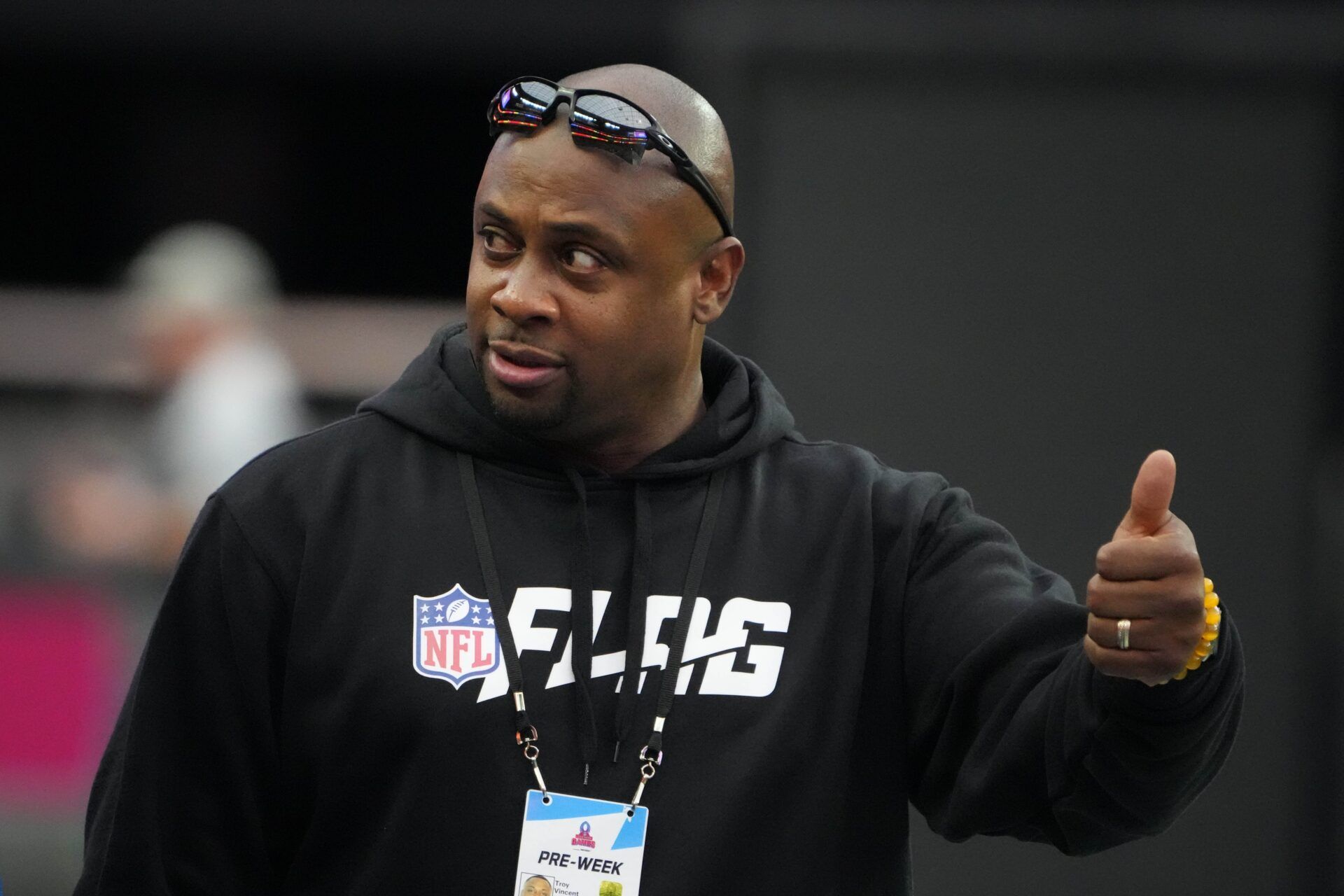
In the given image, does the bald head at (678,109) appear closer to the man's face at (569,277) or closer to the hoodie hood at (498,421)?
the man's face at (569,277)

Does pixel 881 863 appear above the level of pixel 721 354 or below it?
below

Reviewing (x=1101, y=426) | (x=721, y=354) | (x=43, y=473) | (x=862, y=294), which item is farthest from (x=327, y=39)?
(x=721, y=354)

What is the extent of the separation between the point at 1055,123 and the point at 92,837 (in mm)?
4703

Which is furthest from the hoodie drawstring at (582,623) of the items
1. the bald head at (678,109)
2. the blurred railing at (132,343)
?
the blurred railing at (132,343)

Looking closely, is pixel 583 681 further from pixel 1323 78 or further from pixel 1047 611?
pixel 1323 78

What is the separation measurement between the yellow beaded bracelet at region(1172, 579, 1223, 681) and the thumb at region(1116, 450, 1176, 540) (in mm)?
117

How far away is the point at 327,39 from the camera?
8141 mm

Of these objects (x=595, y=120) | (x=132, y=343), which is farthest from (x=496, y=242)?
(x=132, y=343)

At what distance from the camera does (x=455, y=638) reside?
2602mm

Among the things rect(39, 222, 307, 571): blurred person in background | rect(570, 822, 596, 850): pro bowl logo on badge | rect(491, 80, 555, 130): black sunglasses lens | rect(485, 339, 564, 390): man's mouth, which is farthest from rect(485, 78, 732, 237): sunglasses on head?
rect(39, 222, 307, 571): blurred person in background

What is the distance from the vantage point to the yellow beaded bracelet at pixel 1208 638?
2297mm

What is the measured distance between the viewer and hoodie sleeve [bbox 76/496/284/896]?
257 centimetres

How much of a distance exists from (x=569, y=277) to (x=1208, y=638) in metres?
1.00

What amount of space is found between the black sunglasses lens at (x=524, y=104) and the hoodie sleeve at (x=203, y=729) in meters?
0.70
